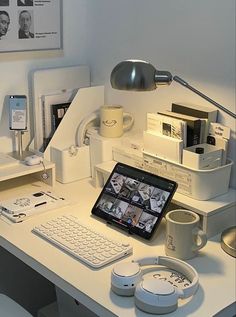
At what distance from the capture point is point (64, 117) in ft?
6.25

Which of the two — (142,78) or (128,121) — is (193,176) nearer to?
(142,78)

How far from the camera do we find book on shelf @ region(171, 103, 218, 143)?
1.60 m

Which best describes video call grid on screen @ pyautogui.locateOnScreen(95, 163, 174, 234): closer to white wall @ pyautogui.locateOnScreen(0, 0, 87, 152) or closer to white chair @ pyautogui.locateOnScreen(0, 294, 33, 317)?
white chair @ pyautogui.locateOnScreen(0, 294, 33, 317)

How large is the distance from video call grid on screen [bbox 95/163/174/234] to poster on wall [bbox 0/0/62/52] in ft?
2.07

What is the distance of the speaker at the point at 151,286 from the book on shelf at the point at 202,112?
1.60ft

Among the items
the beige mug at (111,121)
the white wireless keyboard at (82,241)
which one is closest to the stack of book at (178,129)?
the beige mug at (111,121)

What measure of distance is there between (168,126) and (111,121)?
0.31 m

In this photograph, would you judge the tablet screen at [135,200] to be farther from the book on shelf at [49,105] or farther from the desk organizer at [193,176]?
the book on shelf at [49,105]

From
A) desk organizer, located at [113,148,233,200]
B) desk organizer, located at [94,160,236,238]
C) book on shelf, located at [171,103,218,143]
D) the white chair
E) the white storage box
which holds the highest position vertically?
book on shelf, located at [171,103,218,143]

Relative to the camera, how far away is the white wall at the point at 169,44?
157 cm

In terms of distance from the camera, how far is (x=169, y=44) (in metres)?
1.74

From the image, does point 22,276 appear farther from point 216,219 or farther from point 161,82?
point 161,82

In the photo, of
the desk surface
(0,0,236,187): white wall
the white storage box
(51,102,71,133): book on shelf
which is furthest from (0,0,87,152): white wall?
the white storage box

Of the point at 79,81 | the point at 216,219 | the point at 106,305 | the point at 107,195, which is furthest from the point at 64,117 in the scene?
the point at 106,305
